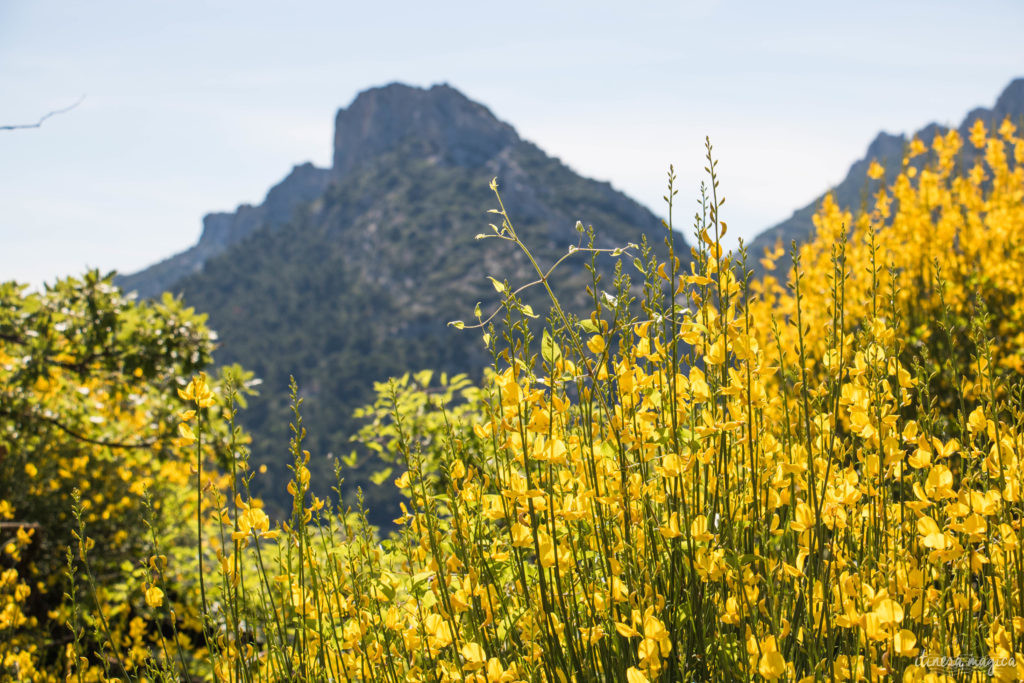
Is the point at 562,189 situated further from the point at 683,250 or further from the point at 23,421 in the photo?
the point at 23,421

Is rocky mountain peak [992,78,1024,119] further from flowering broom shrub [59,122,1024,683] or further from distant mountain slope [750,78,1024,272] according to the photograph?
flowering broom shrub [59,122,1024,683]

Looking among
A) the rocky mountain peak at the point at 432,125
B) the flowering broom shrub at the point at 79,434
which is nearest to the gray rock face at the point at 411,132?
the rocky mountain peak at the point at 432,125

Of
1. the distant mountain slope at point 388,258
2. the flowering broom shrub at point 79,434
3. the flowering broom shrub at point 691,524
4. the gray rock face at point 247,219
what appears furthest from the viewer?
the gray rock face at point 247,219

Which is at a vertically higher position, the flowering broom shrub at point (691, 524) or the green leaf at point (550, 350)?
the green leaf at point (550, 350)

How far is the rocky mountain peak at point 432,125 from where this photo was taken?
99044 millimetres

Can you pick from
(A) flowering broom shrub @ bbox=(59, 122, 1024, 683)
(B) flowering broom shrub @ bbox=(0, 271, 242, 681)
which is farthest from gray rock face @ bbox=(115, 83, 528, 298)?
(A) flowering broom shrub @ bbox=(59, 122, 1024, 683)

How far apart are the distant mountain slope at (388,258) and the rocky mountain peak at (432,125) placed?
0.73 feet

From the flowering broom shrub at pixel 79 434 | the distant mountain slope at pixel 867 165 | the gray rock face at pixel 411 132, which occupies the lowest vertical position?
the flowering broom shrub at pixel 79 434

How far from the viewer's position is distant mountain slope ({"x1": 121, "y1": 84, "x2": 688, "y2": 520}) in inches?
2704

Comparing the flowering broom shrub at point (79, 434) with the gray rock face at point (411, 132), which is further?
the gray rock face at point (411, 132)

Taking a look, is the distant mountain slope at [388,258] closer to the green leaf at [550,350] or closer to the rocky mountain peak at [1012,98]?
the rocky mountain peak at [1012,98]

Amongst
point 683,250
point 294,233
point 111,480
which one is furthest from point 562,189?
point 111,480

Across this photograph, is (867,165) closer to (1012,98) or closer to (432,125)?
(1012,98)

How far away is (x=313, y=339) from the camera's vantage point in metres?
75.0
